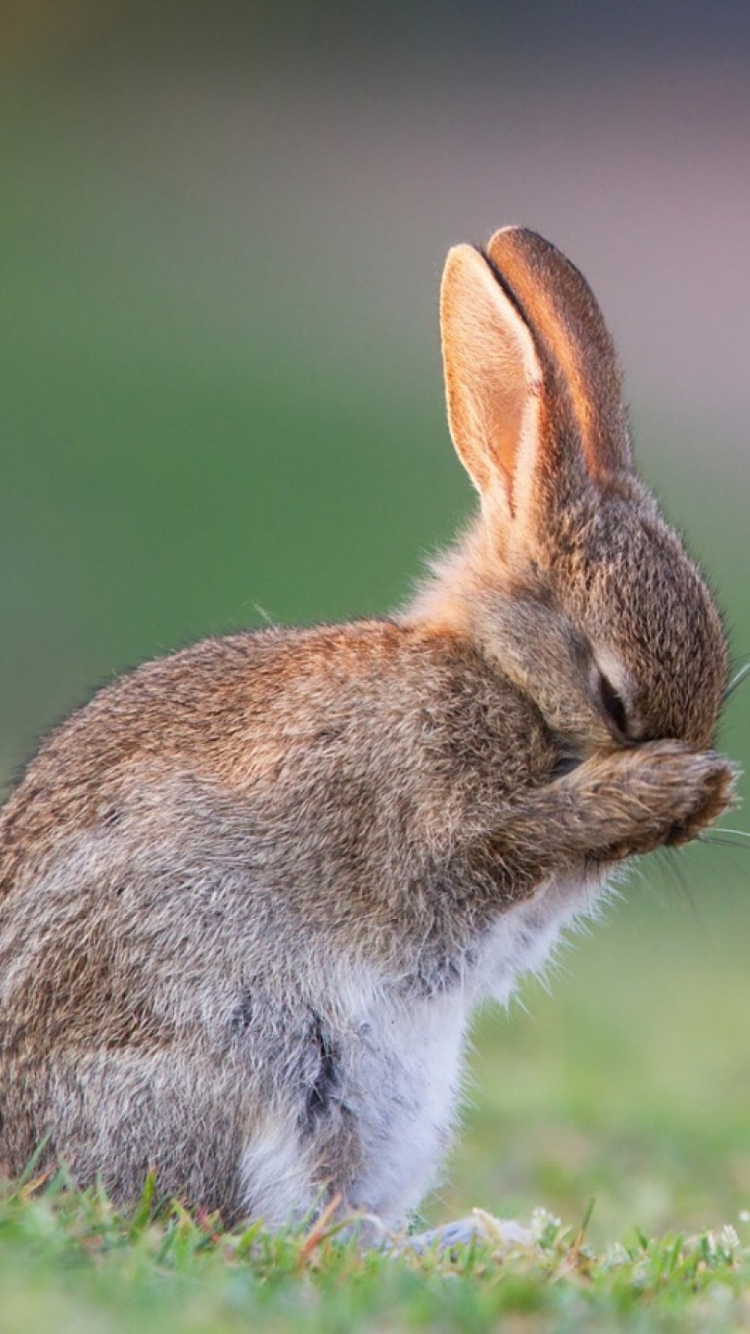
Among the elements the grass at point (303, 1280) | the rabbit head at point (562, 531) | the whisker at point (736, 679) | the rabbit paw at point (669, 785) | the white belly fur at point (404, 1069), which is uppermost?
the rabbit head at point (562, 531)

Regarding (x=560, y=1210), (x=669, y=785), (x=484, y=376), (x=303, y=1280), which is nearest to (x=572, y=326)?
(x=484, y=376)

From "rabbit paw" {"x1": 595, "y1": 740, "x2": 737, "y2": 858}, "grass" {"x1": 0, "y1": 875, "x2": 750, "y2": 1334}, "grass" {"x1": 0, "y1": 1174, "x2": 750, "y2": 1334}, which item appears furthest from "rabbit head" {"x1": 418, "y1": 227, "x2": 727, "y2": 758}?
"grass" {"x1": 0, "y1": 1174, "x2": 750, "y2": 1334}

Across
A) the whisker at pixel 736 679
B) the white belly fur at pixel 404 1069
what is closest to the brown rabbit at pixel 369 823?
the white belly fur at pixel 404 1069

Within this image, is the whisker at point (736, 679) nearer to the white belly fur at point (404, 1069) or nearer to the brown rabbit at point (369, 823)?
the brown rabbit at point (369, 823)

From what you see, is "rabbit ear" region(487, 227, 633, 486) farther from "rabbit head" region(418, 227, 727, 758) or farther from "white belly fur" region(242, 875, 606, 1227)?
"white belly fur" region(242, 875, 606, 1227)

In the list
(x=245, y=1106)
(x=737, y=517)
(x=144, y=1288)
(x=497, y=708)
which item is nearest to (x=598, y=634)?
(x=497, y=708)

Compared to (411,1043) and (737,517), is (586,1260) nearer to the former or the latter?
(411,1043)
